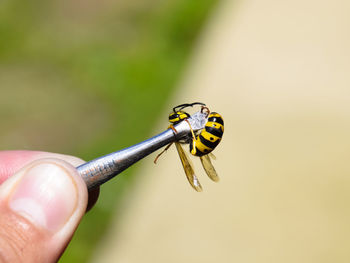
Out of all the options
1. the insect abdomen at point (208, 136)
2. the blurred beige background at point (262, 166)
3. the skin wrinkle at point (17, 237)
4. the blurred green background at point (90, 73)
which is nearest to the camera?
the skin wrinkle at point (17, 237)

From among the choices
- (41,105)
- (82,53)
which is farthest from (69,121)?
(82,53)

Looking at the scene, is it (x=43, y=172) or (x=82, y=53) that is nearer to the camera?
(x=43, y=172)

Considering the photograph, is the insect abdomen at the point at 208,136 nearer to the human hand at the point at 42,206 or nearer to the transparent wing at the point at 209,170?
the transparent wing at the point at 209,170

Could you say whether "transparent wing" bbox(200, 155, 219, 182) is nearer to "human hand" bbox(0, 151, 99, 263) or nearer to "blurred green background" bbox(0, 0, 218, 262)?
"human hand" bbox(0, 151, 99, 263)

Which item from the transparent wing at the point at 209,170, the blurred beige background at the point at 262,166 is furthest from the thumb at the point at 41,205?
the blurred beige background at the point at 262,166

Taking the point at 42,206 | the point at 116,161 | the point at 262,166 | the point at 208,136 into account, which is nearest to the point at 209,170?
the point at 208,136

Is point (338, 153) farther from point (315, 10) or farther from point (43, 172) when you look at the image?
point (43, 172)
